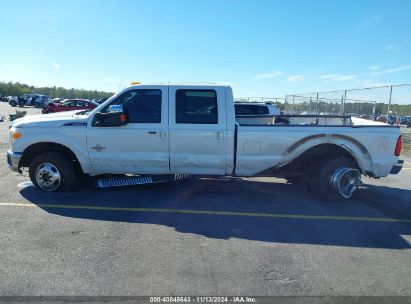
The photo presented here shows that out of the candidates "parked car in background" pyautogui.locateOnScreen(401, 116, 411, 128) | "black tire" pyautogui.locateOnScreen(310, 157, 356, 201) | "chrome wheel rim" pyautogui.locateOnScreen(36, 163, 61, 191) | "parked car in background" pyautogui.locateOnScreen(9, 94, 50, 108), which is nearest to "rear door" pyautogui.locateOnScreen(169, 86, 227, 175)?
"black tire" pyautogui.locateOnScreen(310, 157, 356, 201)

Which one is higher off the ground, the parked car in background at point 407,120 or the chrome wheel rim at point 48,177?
the chrome wheel rim at point 48,177

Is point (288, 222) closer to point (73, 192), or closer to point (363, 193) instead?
point (363, 193)

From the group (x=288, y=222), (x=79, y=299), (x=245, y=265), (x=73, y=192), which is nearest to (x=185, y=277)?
(x=245, y=265)

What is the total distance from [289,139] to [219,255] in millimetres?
2802

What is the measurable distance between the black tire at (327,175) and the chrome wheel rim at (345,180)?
0.07 metres

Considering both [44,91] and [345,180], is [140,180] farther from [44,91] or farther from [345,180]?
[44,91]

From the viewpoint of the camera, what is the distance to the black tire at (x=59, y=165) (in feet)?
20.6

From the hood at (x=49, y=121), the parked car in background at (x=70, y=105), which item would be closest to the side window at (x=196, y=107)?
the hood at (x=49, y=121)

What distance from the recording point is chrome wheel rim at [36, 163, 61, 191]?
6.30m

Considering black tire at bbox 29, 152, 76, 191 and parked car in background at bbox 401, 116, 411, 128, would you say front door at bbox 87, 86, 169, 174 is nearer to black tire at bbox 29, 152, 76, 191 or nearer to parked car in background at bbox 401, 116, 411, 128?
black tire at bbox 29, 152, 76, 191

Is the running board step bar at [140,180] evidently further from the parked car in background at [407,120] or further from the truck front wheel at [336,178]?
the parked car in background at [407,120]

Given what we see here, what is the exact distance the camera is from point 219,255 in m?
4.16

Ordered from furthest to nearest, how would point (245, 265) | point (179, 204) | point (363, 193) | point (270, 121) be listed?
point (270, 121) → point (363, 193) → point (179, 204) → point (245, 265)

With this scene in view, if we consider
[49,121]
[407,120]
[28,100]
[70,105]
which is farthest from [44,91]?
[49,121]
